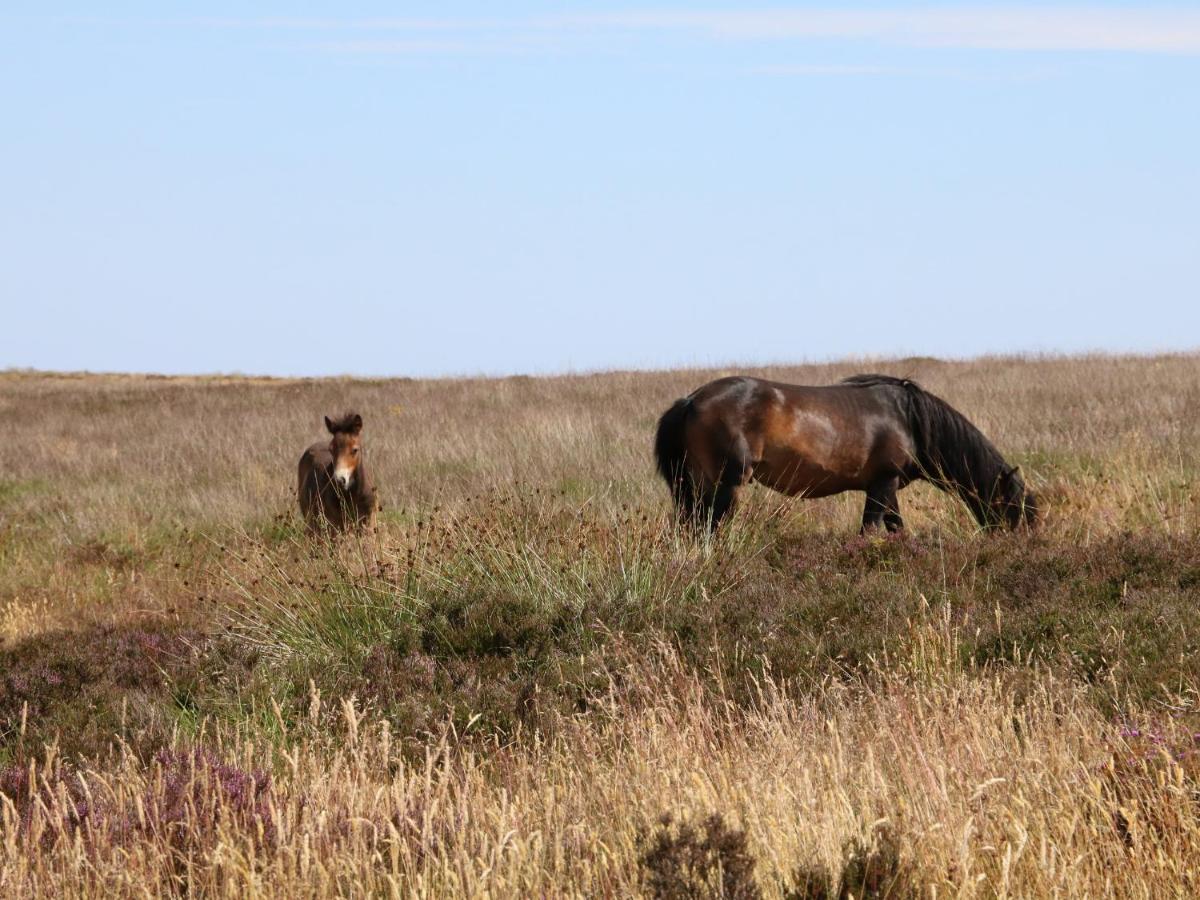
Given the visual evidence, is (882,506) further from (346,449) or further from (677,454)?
(346,449)

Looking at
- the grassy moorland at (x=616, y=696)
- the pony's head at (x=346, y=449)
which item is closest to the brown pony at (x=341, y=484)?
the pony's head at (x=346, y=449)

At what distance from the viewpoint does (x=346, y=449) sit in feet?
41.1

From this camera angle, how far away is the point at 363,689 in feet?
23.5

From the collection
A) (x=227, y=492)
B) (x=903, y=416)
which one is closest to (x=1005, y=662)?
(x=903, y=416)

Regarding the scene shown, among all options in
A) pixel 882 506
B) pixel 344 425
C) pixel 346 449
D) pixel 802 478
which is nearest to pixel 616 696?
pixel 802 478

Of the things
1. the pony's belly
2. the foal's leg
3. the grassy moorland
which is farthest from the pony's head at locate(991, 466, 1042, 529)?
the pony's belly

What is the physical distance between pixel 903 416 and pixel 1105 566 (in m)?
3.46

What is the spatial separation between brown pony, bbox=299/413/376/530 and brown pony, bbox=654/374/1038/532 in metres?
3.09

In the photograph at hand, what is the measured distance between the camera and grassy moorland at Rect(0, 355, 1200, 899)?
421 centimetres

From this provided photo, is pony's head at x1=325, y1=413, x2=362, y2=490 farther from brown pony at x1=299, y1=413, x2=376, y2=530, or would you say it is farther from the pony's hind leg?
the pony's hind leg

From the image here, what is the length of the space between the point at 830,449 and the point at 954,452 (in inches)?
44.7

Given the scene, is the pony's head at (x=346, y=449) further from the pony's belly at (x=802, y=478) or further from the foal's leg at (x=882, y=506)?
the foal's leg at (x=882, y=506)

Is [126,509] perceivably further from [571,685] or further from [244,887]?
[244,887]

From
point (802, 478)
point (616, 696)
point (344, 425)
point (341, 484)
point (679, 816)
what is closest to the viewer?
point (679, 816)
